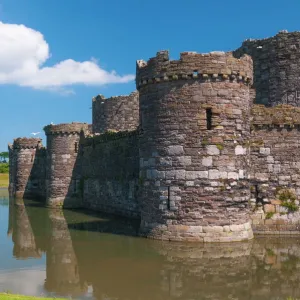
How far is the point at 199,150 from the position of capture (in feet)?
48.0

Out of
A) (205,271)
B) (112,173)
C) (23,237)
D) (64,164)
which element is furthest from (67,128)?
(205,271)

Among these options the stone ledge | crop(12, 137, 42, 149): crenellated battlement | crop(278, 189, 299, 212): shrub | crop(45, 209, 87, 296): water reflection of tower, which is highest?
crop(12, 137, 42, 149): crenellated battlement

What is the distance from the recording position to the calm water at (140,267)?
9.68 meters

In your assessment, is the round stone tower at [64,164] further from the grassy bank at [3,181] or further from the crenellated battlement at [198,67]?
the grassy bank at [3,181]

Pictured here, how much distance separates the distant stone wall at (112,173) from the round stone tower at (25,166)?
1071cm

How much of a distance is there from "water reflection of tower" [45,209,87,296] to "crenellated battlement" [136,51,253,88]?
252 inches

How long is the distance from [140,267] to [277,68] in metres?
12.6

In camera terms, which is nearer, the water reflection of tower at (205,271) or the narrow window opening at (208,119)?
the water reflection of tower at (205,271)

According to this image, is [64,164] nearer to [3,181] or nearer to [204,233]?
[204,233]

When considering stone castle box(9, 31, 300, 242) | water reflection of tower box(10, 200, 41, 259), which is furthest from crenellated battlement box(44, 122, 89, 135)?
stone castle box(9, 31, 300, 242)

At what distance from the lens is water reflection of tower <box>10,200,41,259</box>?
47.5 feet

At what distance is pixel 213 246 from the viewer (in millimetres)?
13922

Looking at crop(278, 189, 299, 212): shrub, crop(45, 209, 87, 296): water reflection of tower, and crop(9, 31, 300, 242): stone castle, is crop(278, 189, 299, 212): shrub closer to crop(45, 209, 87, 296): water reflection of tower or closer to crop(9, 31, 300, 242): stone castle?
crop(9, 31, 300, 242): stone castle

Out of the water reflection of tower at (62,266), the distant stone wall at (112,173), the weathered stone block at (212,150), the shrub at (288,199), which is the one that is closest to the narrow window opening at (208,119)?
the weathered stone block at (212,150)
